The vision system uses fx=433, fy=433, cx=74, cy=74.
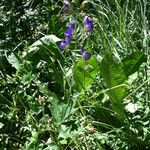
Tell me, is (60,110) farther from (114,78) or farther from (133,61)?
(133,61)

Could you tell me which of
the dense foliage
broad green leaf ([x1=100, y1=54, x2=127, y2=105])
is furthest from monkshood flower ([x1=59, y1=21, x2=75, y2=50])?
broad green leaf ([x1=100, y1=54, x2=127, y2=105])

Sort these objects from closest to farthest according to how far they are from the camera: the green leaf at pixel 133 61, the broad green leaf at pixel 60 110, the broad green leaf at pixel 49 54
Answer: the broad green leaf at pixel 60 110
the green leaf at pixel 133 61
the broad green leaf at pixel 49 54

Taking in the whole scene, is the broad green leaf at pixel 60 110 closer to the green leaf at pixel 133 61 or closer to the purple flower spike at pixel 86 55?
the purple flower spike at pixel 86 55

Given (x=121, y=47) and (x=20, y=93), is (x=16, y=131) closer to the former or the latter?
(x=20, y=93)

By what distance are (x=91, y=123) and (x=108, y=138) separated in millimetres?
118

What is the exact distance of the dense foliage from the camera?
1911mm

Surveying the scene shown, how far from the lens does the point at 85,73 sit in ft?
6.79

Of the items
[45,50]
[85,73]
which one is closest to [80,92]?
[85,73]

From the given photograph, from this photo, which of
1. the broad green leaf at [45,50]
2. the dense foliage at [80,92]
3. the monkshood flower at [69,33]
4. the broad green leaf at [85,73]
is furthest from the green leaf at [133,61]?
the broad green leaf at [45,50]

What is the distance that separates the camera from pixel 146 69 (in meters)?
2.07

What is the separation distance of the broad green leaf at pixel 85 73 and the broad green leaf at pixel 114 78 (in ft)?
0.45

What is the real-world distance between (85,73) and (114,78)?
0.19 metres

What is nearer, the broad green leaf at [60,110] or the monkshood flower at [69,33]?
the broad green leaf at [60,110]

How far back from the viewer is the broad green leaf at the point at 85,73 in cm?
206
